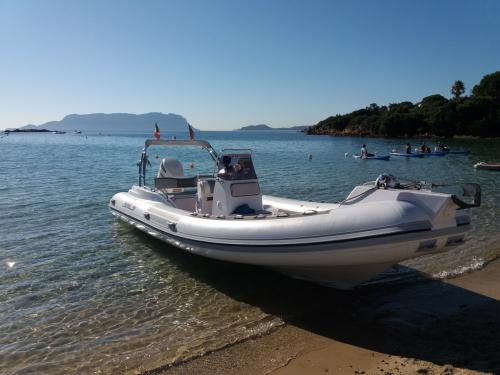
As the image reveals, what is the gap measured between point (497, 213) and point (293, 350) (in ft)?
32.8

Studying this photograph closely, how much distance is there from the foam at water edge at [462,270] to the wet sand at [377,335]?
0.38 m

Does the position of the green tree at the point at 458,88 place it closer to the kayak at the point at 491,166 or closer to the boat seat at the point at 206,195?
the kayak at the point at 491,166

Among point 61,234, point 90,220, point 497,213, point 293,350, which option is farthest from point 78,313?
point 497,213

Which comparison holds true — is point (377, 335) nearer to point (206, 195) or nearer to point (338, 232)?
point (338, 232)

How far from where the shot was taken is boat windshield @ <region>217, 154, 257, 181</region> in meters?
8.37

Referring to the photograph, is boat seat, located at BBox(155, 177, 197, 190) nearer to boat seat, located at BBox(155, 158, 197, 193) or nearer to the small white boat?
boat seat, located at BBox(155, 158, 197, 193)

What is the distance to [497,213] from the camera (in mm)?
12273

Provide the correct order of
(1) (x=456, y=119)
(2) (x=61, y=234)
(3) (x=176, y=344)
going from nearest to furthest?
(3) (x=176, y=344) < (2) (x=61, y=234) < (1) (x=456, y=119)

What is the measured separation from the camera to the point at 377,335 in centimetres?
525

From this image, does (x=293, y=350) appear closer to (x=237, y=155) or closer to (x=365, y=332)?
(x=365, y=332)

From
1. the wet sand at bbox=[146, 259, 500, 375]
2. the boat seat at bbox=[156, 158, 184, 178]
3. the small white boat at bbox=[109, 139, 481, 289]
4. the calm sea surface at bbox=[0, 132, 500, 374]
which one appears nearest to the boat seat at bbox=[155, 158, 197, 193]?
the boat seat at bbox=[156, 158, 184, 178]

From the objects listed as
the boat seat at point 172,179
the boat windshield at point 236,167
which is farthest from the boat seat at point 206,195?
the boat seat at point 172,179

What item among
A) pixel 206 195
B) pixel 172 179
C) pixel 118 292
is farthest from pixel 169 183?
→ pixel 118 292

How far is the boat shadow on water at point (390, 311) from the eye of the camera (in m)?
4.85
